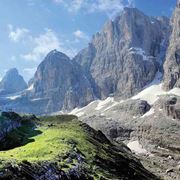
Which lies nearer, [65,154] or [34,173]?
[34,173]

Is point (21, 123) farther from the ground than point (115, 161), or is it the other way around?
point (21, 123)

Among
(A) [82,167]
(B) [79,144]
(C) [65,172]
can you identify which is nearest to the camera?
(C) [65,172]

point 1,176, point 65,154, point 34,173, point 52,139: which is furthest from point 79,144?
point 1,176

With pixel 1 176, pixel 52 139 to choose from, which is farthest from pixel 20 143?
pixel 1 176

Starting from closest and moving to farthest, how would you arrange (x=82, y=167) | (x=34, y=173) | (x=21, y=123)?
(x=34, y=173)
(x=82, y=167)
(x=21, y=123)

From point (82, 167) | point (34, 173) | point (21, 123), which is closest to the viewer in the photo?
point (34, 173)

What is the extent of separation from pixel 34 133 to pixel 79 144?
2191 cm

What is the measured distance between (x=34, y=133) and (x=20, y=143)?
17150mm

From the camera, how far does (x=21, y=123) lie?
428 feet

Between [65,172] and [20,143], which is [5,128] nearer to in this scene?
[20,143]

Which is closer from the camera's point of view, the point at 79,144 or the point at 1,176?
the point at 1,176

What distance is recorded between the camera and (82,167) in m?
70.2

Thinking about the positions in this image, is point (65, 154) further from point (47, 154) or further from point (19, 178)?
point (19, 178)

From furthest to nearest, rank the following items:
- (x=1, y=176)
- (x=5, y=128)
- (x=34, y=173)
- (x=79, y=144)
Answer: (x=5, y=128), (x=79, y=144), (x=34, y=173), (x=1, y=176)
